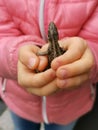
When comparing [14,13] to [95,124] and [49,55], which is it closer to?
[49,55]

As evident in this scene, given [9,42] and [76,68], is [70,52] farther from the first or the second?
[9,42]

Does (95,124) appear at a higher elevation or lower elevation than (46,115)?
lower

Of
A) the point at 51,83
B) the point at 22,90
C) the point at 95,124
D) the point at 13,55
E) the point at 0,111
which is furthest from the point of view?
the point at 0,111

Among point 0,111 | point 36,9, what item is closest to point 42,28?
point 36,9

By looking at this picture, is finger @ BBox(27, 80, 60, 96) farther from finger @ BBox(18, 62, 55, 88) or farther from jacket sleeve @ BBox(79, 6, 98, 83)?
jacket sleeve @ BBox(79, 6, 98, 83)

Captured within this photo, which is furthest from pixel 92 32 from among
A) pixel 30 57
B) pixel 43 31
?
pixel 30 57

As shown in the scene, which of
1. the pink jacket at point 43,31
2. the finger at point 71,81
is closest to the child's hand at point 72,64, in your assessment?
the finger at point 71,81
